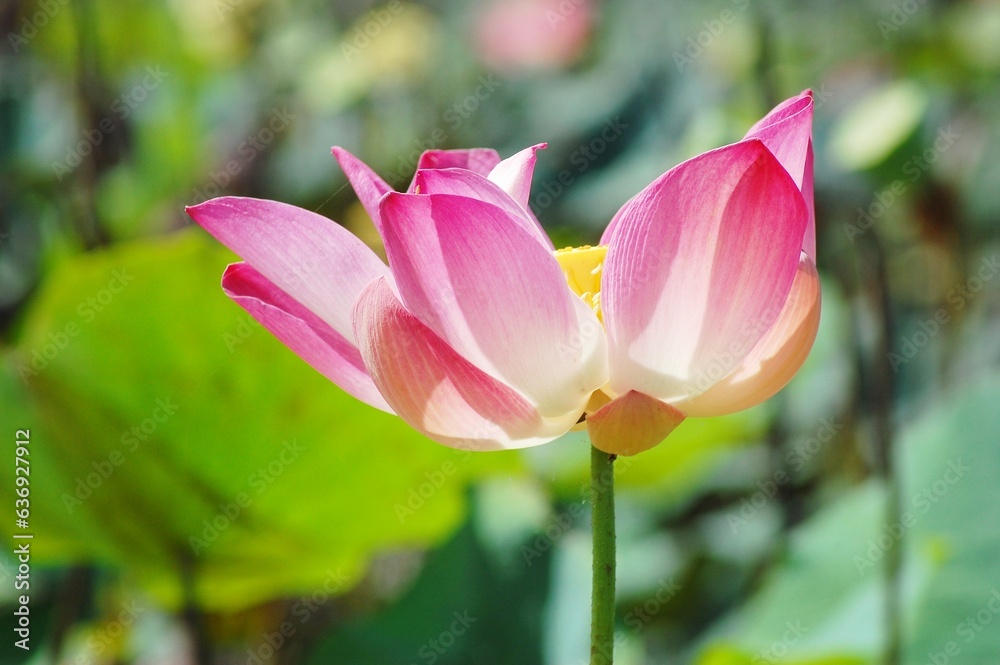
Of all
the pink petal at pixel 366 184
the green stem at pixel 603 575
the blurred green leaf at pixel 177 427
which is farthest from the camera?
the blurred green leaf at pixel 177 427

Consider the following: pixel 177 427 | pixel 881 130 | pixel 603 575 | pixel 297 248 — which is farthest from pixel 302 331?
pixel 881 130

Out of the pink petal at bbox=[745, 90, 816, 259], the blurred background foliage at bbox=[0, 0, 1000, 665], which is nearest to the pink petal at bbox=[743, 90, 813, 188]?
the pink petal at bbox=[745, 90, 816, 259]

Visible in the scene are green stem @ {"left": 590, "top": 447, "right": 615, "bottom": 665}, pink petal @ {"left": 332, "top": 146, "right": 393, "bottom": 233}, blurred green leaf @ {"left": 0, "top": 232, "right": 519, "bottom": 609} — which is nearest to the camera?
green stem @ {"left": 590, "top": 447, "right": 615, "bottom": 665}

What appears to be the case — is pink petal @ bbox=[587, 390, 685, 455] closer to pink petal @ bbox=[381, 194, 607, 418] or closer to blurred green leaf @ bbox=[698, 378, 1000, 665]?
pink petal @ bbox=[381, 194, 607, 418]

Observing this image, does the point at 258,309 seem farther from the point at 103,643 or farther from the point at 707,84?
the point at 707,84

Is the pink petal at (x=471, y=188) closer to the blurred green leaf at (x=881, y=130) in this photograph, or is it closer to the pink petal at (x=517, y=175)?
the pink petal at (x=517, y=175)

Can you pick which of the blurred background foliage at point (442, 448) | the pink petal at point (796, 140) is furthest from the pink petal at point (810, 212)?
the blurred background foliage at point (442, 448)

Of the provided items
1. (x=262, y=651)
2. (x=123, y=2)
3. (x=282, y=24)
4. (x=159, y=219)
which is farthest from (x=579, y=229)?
(x=123, y=2)
